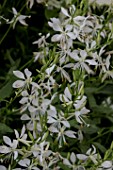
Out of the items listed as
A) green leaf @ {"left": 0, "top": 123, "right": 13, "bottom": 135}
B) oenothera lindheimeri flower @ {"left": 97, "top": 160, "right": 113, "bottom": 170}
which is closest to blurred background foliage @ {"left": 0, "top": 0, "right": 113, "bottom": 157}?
green leaf @ {"left": 0, "top": 123, "right": 13, "bottom": 135}

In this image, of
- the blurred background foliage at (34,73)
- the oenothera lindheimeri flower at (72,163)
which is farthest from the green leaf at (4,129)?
the oenothera lindheimeri flower at (72,163)

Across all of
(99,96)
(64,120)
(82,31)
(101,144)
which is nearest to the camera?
(64,120)

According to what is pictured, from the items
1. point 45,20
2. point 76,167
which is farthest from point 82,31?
point 45,20

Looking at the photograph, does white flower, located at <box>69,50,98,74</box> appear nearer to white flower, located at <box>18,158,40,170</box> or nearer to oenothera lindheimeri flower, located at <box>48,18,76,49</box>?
oenothera lindheimeri flower, located at <box>48,18,76,49</box>

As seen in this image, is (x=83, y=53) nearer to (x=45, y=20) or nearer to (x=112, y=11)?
(x=112, y=11)

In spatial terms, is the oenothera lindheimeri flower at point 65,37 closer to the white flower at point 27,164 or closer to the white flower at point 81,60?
the white flower at point 81,60

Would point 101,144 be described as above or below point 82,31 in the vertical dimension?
below

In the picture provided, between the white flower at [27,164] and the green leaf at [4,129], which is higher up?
the green leaf at [4,129]

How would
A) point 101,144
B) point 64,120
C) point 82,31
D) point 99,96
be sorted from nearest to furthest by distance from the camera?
point 64,120, point 82,31, point 101,144, point 99,96

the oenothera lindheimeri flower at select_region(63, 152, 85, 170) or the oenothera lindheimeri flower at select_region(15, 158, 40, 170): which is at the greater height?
the oenothera lindheimeri flower at select_region(15, 158, 40, 170)

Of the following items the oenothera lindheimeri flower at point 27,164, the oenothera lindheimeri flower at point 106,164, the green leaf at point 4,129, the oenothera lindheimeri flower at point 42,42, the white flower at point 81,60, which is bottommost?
the oenothera lindheimeri flower at point 106,164

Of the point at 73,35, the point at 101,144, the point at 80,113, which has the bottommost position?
the point at 101,144
